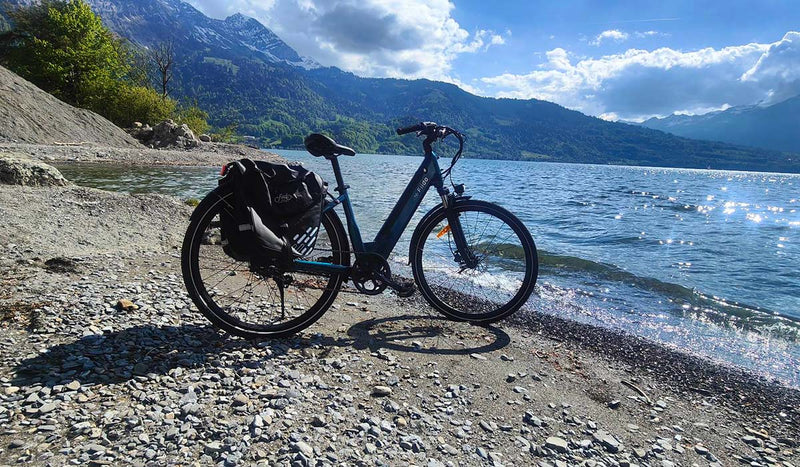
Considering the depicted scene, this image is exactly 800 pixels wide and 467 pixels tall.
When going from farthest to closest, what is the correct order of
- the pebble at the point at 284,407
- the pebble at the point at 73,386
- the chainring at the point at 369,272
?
the chainring at the point at 369,272 < the pebble at the point at 73,386 < the pebble at the point at 284,407

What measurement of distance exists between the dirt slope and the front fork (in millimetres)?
42029

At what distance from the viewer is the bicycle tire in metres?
4.30

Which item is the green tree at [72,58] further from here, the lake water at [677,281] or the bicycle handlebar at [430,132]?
the bicycle handlebar at [430,132]

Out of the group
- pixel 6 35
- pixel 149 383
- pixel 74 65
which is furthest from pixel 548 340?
pixel 6 35

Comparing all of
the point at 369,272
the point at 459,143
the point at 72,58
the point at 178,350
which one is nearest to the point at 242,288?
the point at 178,350

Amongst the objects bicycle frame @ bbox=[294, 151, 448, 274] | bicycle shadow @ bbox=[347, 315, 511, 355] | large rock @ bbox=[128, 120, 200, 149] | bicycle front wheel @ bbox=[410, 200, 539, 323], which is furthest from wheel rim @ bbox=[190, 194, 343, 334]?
large rock @ bbox=[128, 120, 200, 149]

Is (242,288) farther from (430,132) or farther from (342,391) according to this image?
(430,132)

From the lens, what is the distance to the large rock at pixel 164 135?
51.8m

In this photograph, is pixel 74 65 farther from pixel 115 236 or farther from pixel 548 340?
pixel 548 340

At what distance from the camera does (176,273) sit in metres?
6.41

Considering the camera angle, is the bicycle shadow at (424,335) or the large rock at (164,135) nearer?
the bicycle shadow at (424,335)

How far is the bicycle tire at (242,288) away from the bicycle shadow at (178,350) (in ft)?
0.59

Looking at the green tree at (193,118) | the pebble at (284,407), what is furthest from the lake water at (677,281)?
the green tree at (193,118)

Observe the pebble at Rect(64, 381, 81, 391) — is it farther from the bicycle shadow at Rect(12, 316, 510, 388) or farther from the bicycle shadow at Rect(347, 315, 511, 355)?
the bicycle shadow at Rect(347, 315, 511, 355)
